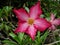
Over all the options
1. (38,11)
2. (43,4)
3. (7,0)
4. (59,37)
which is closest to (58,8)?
(43,4)

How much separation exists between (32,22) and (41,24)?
6 cm

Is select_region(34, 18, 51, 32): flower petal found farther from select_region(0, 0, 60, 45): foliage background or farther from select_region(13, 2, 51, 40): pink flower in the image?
select_region(0, 0, 60, 45): foliage background

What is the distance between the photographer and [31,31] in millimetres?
1038

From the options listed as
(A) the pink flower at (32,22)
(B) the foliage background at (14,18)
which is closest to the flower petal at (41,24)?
(A) the pink flower at (32,22)

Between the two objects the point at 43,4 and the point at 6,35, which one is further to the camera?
the point at 43,4

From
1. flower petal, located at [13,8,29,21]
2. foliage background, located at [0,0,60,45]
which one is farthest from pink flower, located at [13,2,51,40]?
foliage background, located at [0,0,60,45]

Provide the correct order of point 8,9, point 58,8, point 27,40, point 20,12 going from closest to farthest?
point 20,12 < point 27,40 < point 8,9 < point 58,8

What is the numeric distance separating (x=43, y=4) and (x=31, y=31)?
670 millimetres

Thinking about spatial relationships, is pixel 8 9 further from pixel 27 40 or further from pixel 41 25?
pixel 41 25

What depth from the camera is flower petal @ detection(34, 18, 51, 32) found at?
1025mm

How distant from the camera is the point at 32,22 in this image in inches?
42.4

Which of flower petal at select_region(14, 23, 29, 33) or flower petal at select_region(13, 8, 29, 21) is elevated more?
flower petal at select_region(13, 8, 29, 21)

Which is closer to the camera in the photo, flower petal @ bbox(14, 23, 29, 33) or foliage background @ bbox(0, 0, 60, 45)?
flower petal @ bbox(14, 23, 29, 33)

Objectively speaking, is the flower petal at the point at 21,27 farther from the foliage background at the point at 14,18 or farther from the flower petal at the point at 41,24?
the foliage background at the point at 14,18
